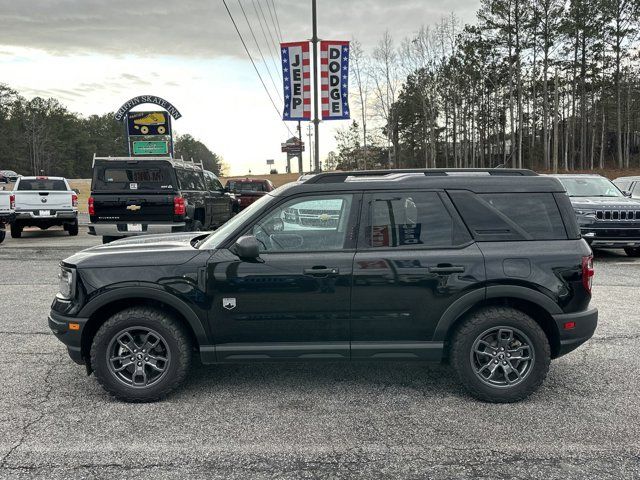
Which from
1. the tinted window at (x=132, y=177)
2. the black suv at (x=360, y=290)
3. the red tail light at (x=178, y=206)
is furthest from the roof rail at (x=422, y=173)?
the tinted window at (x=132, y=177)

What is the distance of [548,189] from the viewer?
3918 millimetres

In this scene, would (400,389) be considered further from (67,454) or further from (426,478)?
(67,454)

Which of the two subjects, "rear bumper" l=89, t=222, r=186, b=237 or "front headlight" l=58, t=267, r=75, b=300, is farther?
"rear bumper" l=89, t=222, r=186, b=237

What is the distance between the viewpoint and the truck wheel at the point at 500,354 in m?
3.80

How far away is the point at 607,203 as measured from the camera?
10.4 meters

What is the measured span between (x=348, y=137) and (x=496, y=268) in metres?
67.7

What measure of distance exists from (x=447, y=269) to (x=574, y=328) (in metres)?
1.10

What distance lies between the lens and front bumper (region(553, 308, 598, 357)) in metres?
3.81

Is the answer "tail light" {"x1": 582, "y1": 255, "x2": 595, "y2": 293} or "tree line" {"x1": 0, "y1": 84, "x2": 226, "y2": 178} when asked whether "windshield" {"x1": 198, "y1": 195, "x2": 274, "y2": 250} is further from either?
"tree line" {"x1": 0, "y1": 84, "x2": 226, "y2": 178}

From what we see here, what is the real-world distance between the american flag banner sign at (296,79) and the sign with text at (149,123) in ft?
39.2

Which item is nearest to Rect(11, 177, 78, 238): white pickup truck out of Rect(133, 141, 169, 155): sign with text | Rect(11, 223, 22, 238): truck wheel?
Rect(11, 223, 22, 238): truck wheel

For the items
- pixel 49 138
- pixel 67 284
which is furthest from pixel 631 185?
pixel 49 138

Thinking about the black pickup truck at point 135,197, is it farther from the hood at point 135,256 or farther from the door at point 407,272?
the door at point 407,272

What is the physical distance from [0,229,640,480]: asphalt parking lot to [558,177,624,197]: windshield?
7548mm
